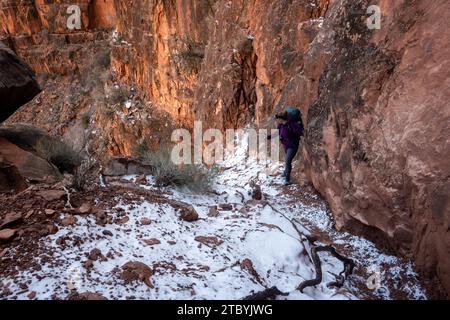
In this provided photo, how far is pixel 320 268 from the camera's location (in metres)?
3.33

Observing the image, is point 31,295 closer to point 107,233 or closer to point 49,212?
point 107,233

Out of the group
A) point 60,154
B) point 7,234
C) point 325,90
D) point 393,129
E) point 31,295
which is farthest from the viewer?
point 60,154

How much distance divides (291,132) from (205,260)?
326 centimetres

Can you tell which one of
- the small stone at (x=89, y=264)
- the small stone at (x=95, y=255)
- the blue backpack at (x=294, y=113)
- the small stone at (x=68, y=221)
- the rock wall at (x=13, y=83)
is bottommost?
the small stone at (x=89, y=264)

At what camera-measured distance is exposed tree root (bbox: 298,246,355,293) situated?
3064mm

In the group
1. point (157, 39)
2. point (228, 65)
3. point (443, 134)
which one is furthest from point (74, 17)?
point (443, 134)

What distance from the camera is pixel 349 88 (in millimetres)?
4406

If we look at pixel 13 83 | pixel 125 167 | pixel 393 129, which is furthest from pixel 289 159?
pixel 13 83

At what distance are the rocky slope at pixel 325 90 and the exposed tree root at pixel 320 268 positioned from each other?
0.51 m

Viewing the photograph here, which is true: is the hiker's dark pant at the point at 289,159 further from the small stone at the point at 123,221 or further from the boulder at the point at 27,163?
the boulder at the point at 27,163

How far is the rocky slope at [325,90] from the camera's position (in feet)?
10.5

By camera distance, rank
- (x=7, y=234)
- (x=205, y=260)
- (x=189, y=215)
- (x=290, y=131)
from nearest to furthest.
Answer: (x=7, y=234) < (x=205, y=260) < (x=189, y=215) < (x=290, y=131)

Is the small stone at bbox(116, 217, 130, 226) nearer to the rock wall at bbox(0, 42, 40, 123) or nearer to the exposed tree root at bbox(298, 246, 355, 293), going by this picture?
the exposed tree root at bbox(298, 246, 355, 293)

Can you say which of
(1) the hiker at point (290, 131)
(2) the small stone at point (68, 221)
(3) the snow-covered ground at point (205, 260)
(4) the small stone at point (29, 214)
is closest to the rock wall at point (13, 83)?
(3) the snow-covered ground at point (205, 260)
